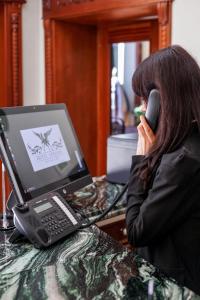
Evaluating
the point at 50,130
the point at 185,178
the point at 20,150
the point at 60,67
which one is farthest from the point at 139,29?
the point at 185,178

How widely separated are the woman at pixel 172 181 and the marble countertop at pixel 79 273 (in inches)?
3.7

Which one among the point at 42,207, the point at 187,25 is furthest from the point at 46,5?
the point at 42,207

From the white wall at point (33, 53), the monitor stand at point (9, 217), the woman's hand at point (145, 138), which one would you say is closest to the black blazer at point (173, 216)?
the woman's hand at point (145, 138)

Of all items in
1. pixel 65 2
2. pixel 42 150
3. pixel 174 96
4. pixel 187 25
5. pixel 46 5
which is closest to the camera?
pixel 174 96

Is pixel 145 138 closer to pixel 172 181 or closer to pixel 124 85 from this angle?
pixel 172 181

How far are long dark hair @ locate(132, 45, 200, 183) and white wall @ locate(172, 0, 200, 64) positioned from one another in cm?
116

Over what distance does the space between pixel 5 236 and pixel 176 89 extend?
71cm

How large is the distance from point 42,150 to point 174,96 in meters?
0.53

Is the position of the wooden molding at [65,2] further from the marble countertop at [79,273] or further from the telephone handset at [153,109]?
the marble countertop at [79,273]

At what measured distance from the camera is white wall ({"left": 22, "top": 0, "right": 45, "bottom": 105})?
10.3 ft

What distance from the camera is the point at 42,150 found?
1.45 m

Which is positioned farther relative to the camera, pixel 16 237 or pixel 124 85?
pixel 124 85

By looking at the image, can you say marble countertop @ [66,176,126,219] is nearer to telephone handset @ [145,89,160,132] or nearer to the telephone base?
the telephone base

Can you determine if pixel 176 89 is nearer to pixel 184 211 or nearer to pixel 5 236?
pixel 184 211
